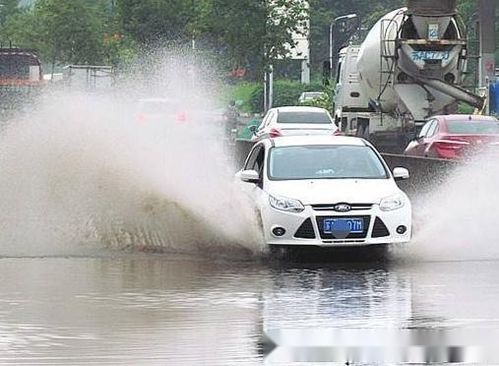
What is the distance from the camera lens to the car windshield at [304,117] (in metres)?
37.5

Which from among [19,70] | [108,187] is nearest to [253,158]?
[108,187]

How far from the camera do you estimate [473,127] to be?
30.5m

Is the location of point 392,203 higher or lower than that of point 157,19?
lower

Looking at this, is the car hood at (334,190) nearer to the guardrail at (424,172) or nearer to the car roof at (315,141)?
the car roof at (315,141)

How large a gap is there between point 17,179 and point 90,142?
1.13m

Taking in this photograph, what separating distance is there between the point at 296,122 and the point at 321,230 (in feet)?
70.6

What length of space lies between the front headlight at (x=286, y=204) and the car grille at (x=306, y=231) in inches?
7.0

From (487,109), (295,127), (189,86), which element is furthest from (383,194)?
(487,109)

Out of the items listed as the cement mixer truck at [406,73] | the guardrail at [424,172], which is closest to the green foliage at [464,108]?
the cement mixer truck at [406,73]

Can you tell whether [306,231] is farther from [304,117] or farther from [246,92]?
[246,92]

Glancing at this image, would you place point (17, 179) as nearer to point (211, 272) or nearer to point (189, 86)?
point (211, 272)

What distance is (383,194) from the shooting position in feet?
54.4

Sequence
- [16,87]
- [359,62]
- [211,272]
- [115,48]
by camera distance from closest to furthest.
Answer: [211,272] → [359,62] → [16,87] → [115,48]

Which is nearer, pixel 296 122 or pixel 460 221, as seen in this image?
pixel 460 221
